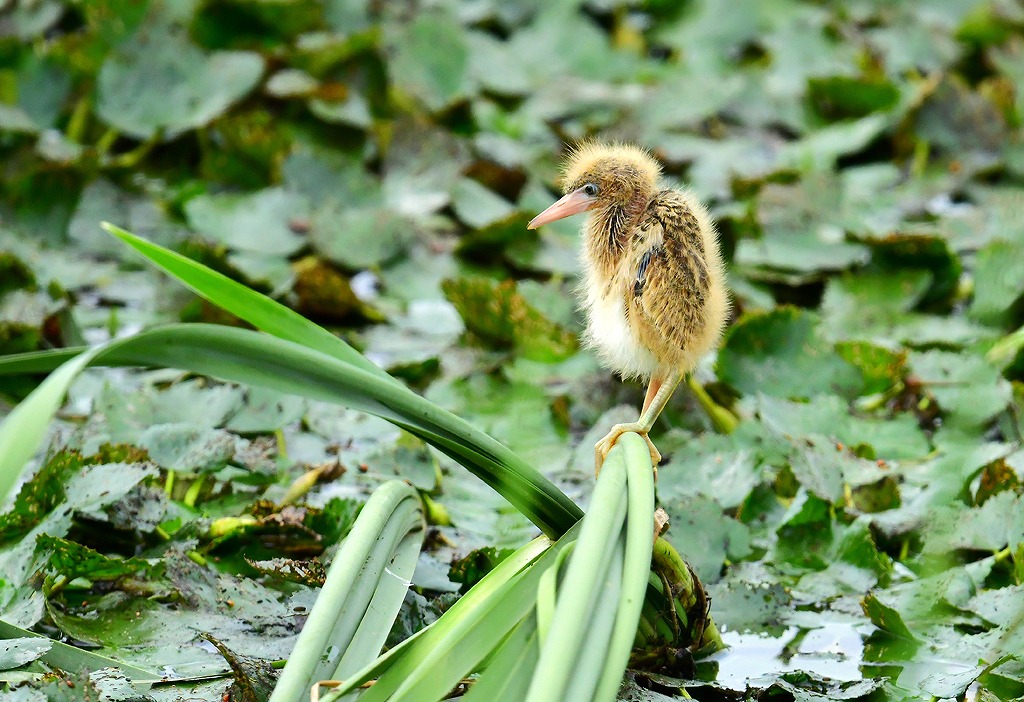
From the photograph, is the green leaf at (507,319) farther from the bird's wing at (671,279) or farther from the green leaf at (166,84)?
the green leaf at (166,84)

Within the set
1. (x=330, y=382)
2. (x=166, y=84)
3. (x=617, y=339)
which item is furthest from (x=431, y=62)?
(x=330, y=382)

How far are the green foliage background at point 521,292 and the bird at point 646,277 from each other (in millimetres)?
393

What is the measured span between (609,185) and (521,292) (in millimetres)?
1011

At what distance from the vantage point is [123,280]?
3.73 meters

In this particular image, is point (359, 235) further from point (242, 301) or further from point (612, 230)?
point (242, 301)

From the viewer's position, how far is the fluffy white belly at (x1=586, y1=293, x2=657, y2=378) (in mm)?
2055

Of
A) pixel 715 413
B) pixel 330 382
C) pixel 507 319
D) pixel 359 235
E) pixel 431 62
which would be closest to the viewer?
pixel 330 382

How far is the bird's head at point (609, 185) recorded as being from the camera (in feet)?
7.40

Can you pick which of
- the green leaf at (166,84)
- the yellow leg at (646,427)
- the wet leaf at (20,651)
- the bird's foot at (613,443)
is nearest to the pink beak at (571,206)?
the yellow leg at (646,427)

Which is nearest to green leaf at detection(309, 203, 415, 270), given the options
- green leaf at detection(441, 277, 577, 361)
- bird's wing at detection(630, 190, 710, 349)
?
green leaf at detection(441, 277, 577, 361)

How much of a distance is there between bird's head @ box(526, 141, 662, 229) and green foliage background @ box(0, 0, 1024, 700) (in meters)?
0.59

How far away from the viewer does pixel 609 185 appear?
2.28 metres

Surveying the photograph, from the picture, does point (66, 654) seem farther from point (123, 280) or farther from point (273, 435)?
point (123, 280)

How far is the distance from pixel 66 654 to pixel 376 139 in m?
3.04
